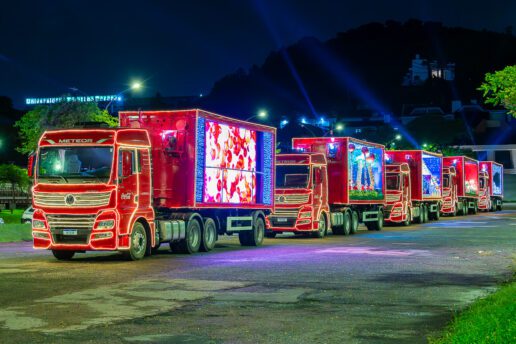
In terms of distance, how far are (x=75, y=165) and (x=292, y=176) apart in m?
12.9

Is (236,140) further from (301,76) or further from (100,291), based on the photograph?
(301,76)

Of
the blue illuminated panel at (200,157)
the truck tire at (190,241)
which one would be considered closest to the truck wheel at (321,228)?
the truck tire at (190,241)

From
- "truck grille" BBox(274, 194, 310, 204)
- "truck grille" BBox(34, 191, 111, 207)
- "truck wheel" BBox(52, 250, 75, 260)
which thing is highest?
"truck grille" BBox(274, 194, 310, 204)

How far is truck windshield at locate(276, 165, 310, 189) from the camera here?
30.8 metres

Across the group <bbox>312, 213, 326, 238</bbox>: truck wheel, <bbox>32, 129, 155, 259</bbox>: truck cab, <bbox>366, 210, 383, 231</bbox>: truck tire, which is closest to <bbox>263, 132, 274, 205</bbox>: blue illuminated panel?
<bbox>312, 213, 326, 238</bbox>: truck wheel

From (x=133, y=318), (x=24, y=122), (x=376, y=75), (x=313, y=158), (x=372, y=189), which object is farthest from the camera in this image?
(x=376, y=75)

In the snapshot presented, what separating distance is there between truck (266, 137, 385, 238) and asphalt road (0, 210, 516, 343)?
24.7 feet

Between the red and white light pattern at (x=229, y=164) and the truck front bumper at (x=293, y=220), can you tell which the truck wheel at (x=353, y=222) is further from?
the red and white light pattern at (x=229, y=164)

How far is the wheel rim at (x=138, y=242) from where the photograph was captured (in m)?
20.0

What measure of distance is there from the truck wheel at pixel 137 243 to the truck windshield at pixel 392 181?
24.2 m

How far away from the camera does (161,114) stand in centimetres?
2228

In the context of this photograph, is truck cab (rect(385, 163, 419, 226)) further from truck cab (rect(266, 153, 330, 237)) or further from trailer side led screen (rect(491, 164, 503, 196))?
trailer side led screen (rect(491, 164, 503, 196))

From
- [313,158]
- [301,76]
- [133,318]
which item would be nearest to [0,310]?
[133,318]

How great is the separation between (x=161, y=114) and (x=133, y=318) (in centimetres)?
1210
